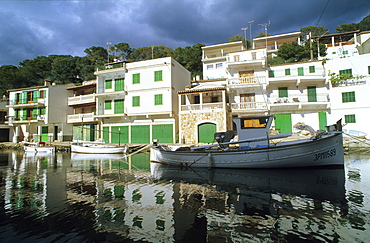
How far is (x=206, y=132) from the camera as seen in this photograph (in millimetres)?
21703

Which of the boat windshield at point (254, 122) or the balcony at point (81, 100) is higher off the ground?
the balcony at point (81, 100)

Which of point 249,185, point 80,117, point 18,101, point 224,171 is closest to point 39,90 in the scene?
point 18,101

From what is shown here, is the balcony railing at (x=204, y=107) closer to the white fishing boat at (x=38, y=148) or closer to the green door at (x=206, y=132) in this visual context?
the green door at (x=206, y=132)

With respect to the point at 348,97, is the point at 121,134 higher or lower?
lower

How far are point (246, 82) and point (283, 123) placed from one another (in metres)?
5.98

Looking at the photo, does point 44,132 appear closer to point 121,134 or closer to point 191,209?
point 121,134

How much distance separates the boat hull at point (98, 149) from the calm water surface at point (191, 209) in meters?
11.8

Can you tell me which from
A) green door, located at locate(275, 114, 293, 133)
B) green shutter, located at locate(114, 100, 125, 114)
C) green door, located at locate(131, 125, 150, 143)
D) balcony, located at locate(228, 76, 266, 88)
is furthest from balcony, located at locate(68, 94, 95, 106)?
green door, located at locate(275, 114, 293, 133)

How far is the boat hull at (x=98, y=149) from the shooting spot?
2137 centimetres

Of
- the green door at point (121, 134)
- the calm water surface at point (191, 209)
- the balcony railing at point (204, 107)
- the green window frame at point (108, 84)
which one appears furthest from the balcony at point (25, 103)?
the calm water surface at point (191, 209)

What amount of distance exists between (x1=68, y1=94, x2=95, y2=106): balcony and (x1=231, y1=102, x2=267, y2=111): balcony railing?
63.3 feet

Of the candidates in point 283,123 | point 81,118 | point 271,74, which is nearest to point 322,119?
point 283,123

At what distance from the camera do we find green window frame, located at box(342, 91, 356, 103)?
20.0m

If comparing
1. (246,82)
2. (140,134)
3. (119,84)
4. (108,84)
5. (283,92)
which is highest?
(108,84)
